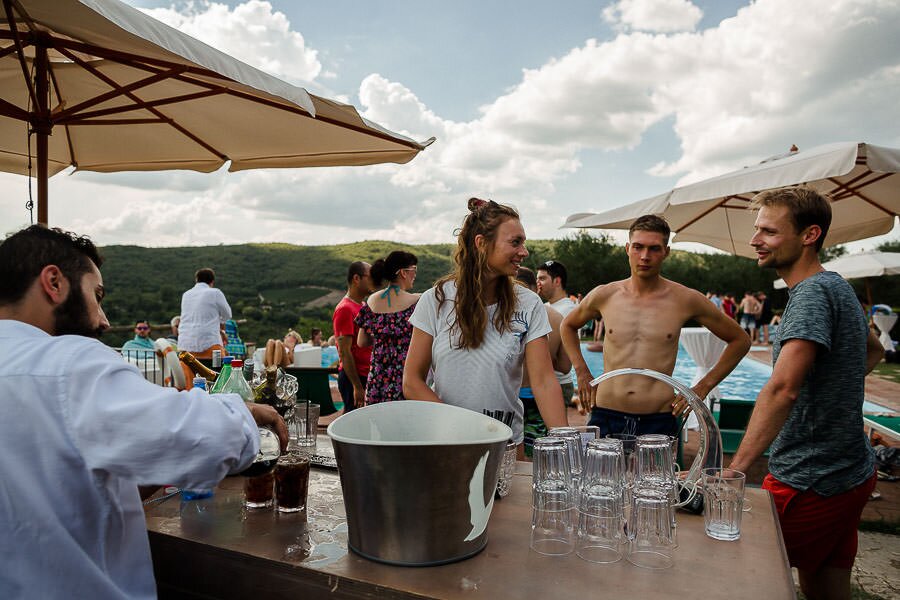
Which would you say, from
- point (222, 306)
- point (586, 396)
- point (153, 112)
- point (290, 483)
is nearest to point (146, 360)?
point (222, 306)

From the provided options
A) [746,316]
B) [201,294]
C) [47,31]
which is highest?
[47,31]

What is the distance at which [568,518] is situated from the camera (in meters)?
1.26

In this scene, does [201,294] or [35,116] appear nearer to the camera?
[35,116]

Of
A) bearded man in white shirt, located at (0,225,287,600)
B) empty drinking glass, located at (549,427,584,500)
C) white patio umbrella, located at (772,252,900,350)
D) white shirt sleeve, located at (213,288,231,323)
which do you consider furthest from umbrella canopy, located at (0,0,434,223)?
white patio umbrella, located at (772,252,900,350)

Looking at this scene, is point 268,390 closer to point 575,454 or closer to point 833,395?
point 575,454

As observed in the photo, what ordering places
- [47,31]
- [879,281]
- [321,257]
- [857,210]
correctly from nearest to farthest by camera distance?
1. [47,31]
2. [857,210]
3. [879,281]
4. [321,257]

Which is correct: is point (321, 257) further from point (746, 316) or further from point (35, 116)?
point (35, 116)

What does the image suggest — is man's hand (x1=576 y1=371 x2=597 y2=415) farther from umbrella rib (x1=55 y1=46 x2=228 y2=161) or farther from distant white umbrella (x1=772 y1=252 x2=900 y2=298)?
distant white umbrella (x1=772 y1=252 x2=900 y2=298)

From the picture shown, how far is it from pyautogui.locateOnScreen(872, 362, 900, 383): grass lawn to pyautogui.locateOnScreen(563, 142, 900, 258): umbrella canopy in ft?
20.5

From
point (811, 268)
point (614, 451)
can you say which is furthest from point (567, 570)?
point (811, 268)

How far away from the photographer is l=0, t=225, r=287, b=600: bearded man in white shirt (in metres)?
0.95

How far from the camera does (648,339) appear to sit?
3248mm

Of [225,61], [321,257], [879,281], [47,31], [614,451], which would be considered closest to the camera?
[614,451]

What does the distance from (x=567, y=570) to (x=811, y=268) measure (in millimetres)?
1580
